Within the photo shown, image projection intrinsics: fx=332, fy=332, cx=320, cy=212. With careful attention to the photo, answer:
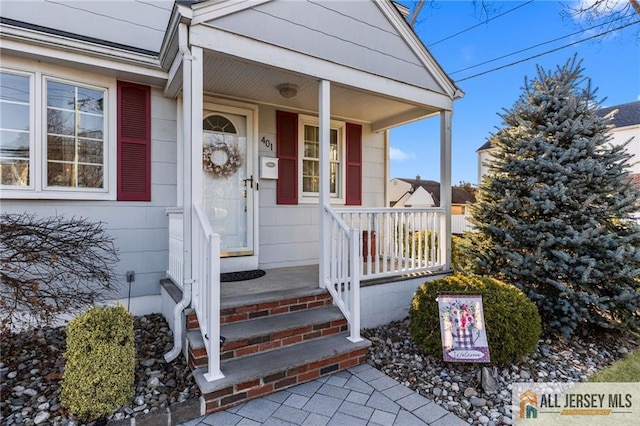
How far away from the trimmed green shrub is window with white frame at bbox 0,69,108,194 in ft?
6.27

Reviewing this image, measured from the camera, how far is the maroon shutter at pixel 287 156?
4801 mm

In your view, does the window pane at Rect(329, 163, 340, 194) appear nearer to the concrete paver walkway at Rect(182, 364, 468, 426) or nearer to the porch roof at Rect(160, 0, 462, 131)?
the porch roof at Rect(160, 0, 462, 131)

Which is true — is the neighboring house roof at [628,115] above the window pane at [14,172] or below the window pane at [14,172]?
above

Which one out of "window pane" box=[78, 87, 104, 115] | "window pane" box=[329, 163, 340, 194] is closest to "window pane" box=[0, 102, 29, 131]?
"window pane" box=[78, 87, 104, 115]

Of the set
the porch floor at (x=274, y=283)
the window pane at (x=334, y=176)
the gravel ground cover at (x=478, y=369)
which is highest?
the window pane at (x=334, y=176)

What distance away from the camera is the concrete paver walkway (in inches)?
85.1

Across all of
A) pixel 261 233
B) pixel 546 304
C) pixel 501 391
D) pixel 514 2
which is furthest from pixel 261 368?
pixel 514 2

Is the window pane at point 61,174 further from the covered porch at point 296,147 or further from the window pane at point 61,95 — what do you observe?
the covered porch at point 296,147

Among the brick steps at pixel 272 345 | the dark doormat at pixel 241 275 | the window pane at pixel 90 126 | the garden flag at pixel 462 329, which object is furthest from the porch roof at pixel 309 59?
the garden flag at pixel 462 329

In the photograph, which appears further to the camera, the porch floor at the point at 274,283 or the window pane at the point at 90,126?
the window pane at the point at 90,126

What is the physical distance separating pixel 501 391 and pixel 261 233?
3.24m

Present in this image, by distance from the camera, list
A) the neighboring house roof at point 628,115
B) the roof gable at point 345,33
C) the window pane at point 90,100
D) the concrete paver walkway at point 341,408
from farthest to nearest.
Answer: the neighboring house roof at point 628,115, the window pane at point 90,100, the roof gable at point 345,33, the concrete paver walkway at point 341,408

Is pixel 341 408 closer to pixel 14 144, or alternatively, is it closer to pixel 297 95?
pixel 297 95

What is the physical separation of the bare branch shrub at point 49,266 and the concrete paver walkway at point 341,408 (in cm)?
164
